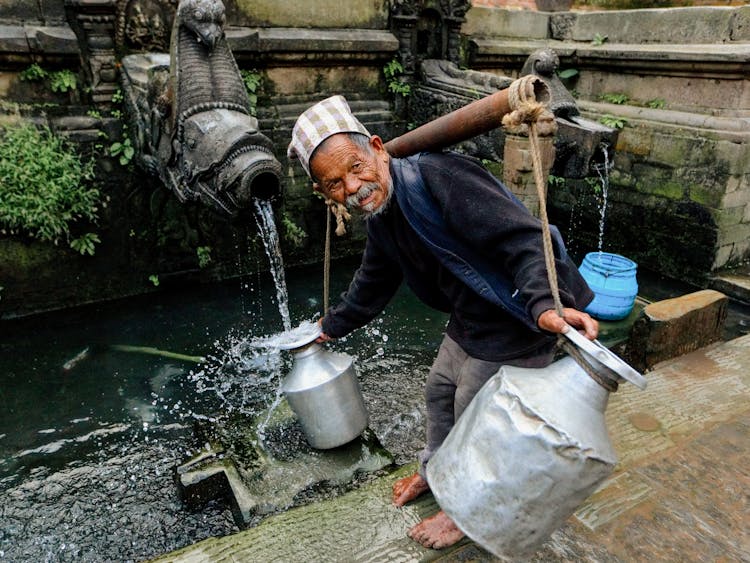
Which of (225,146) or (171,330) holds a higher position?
(225,146)

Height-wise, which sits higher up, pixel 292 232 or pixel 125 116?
pixel 125 116

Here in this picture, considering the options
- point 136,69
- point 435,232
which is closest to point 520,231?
point 435,232

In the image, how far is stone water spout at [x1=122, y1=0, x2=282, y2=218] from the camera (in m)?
4.20

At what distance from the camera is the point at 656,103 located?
7.36 m

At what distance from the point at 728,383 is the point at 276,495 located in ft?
10.3

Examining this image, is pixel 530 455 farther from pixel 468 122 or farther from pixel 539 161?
pixel 468 122

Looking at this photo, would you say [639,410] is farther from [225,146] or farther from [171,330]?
[171,330]

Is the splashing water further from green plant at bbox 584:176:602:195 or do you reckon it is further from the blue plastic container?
green plant at bbox 584:176:602:195

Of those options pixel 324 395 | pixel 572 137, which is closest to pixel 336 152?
pixel 324 395

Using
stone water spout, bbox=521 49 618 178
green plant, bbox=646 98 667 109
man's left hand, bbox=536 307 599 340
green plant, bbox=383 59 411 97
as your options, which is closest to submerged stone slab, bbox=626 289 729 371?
stone water spout, bbox=521 49 618 178

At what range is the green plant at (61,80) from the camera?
5230 mm

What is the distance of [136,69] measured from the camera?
5215 mm

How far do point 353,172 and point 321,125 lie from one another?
0.68 ft

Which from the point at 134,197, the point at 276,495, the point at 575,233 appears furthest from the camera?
the point at 575,233
